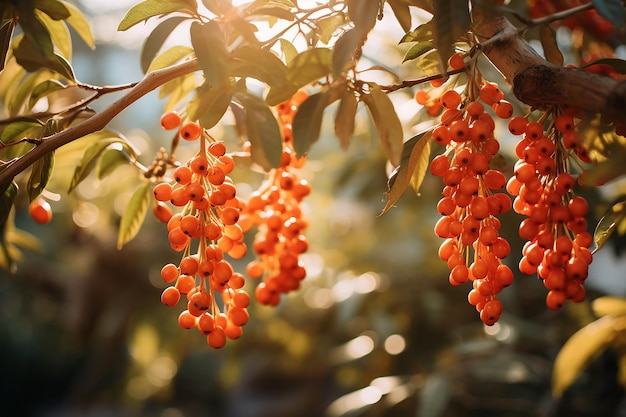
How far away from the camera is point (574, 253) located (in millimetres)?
604

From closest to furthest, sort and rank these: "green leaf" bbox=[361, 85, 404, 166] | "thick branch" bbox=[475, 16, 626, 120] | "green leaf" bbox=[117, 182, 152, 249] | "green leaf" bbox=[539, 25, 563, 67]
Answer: "thick branch" bbox=[475, 16, 626, 120]
"green leaf" bbox=[361, 85, 404, 166]
"green leaf" bbox=[539, 25, 563, 67]
"green leaf" bbox=[117, 182, 152, 249]

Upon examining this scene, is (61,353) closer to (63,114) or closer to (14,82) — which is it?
(14,82)

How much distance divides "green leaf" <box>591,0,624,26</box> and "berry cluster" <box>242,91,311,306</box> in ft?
1.24

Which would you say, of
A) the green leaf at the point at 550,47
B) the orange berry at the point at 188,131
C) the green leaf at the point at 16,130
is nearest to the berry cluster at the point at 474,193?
the green leaf at the point at 550,47

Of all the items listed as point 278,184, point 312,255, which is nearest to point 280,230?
point 278,184

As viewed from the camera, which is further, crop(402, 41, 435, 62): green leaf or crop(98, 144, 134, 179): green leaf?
Answer: crop(98, 144, 134, 179): green leaf

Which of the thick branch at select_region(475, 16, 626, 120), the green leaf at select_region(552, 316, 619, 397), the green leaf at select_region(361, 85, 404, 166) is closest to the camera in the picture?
the thick branch at select_region(475, 16, 626, 120)

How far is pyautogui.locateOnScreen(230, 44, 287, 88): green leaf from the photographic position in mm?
575

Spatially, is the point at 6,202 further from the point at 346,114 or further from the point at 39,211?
the point at 346,114

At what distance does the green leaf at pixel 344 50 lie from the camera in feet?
1.66

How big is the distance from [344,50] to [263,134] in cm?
12

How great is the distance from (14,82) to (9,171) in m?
0.42

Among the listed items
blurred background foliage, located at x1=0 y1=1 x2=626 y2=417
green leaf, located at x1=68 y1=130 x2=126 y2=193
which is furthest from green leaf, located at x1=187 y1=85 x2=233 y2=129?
blurred background foliage, located at x1=0 y1=1 x2=626 y2=417

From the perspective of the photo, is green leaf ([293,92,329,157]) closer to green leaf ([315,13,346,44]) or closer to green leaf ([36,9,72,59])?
green leaf ([315,13,346,44])
